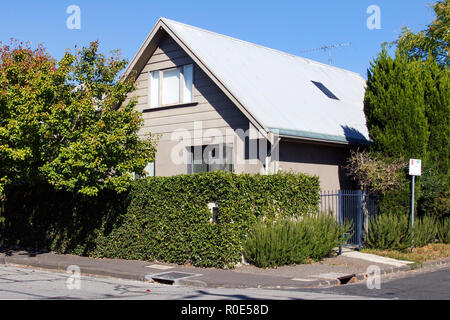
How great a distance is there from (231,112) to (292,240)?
490cm

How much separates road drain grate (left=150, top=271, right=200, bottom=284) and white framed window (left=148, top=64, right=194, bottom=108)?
7102 millimetres

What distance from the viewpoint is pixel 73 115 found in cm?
1405

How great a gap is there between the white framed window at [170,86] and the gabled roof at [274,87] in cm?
80

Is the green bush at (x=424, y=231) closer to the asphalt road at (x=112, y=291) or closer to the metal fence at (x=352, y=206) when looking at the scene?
the metal fence at (x=352, y=206)

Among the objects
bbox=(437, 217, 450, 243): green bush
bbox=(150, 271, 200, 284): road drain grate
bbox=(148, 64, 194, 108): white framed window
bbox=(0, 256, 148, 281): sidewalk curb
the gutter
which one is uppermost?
bbox=(148, 64, 194, 108): white framed window

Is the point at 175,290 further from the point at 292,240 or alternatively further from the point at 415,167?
the point at 415,167

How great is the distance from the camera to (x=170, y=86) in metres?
18.4

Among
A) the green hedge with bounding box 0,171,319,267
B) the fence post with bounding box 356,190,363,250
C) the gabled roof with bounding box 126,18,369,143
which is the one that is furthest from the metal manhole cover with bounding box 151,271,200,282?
the fence post with bounding box 356,190,363,250

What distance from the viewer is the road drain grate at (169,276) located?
11.6 meters

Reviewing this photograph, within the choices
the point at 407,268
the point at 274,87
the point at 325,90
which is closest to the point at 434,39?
the point at 325,90

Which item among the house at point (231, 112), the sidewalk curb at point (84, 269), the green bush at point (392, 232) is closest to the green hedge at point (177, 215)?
the sidewalk curb at point (84, 269)

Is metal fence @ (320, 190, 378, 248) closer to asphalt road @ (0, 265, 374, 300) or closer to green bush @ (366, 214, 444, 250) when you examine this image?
green bush @ (366, 214, 444, 250)

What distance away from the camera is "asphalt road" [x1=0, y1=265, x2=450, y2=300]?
931cm
